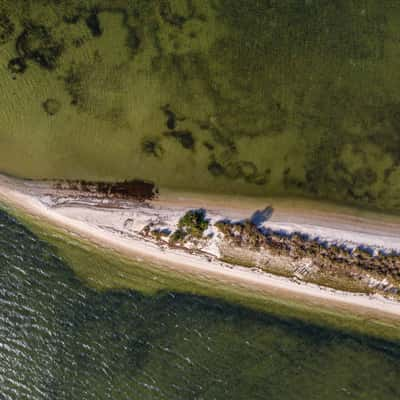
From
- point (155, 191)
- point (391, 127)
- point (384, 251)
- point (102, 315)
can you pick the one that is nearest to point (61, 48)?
point (155, 191)

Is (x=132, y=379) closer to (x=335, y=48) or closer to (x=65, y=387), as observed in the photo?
(x=65, y=387)

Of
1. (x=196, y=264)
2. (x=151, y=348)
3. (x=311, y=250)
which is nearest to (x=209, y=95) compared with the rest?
(x=196, y=264)

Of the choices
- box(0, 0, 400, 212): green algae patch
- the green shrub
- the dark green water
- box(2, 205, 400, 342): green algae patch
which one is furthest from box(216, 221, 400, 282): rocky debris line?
the dark green water

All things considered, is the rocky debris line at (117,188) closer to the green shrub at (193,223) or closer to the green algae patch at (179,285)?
the green shrub at (193,223)

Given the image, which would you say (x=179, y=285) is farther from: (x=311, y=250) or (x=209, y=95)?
(x=209, y=95)

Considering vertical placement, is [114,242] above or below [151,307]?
above

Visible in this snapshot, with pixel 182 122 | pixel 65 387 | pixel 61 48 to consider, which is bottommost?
pixel 65 387

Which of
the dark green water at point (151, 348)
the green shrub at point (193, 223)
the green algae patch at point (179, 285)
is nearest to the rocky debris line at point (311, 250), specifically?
the green shrub at point (193, 223)
